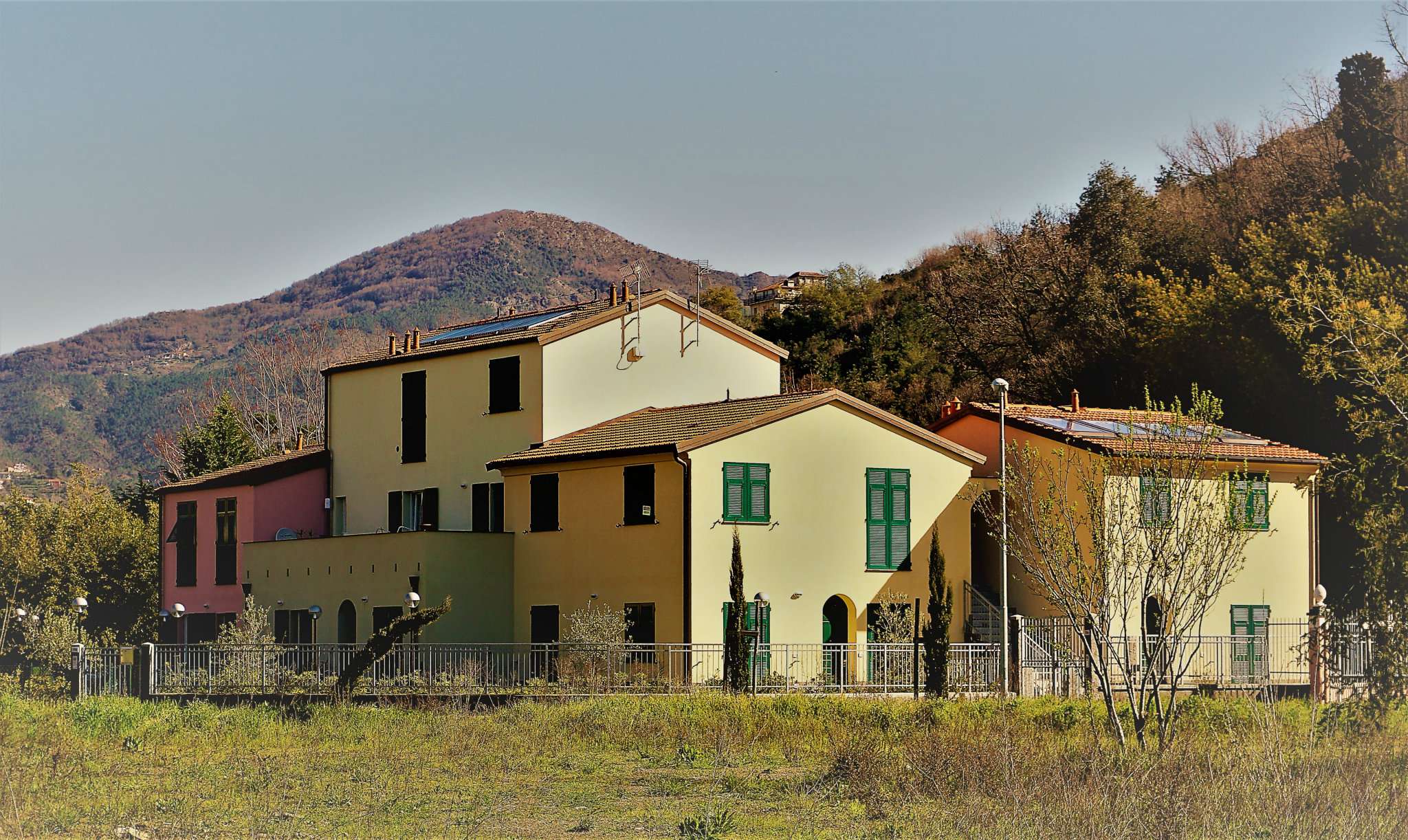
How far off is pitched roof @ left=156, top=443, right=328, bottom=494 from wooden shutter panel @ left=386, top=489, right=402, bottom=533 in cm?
349

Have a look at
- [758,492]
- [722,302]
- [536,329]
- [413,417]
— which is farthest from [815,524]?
[722,302]

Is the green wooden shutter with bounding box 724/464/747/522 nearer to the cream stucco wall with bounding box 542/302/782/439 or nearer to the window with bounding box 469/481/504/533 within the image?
the cream stucco wall with bounding box 542/302/782/439

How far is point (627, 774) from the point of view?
21.2 meters

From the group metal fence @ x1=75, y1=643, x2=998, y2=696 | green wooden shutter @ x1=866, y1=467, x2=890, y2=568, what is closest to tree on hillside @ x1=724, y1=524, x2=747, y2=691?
metal fence @ x1=75, y1=643, x2=998, y2=696

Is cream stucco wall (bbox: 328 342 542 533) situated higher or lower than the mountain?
lower

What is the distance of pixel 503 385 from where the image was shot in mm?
42281

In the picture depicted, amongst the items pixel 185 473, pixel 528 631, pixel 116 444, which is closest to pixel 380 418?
pixel 528 631

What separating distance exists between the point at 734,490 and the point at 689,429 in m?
1.96

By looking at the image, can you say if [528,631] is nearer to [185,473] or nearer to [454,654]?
[454,654]

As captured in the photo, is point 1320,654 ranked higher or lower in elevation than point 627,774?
higher

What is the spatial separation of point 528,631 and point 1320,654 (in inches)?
882

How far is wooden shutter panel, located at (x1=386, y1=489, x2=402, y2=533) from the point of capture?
148 ft

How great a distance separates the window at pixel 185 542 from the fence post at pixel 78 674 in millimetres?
13010

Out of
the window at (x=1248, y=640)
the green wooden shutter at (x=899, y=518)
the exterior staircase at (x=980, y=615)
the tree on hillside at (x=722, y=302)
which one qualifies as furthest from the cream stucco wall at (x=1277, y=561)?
the tree on hillside at (x=722, y=302)
